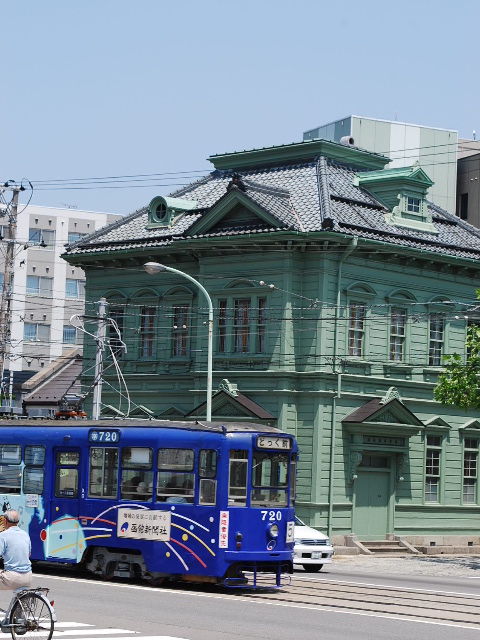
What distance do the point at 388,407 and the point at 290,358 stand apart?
11.7ft

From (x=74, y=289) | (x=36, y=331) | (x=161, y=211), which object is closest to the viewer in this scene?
(x=161, y=211)

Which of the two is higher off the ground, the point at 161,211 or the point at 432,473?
the point at 161,211

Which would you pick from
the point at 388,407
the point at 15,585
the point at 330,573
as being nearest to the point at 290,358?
the point at 388,407

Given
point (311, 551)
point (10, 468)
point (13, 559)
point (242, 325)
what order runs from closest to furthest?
point (13, 559) < point (10, 468) < point (311, 551) < point (242, 325)

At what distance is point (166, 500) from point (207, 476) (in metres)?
1.07

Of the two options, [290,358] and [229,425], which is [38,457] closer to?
[229,425]

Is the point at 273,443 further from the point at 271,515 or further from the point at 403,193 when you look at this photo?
the point at 403,193

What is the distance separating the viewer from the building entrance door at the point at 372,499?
40.5 meters

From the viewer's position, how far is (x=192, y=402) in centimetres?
4253

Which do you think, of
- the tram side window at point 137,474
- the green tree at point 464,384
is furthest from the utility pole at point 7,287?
the tram side window at point 137,474

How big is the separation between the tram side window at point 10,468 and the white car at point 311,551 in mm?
7224

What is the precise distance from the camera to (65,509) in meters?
25.7

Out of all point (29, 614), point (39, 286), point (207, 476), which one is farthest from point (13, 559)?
point (39, 286)

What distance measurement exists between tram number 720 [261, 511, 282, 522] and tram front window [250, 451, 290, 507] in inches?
5.8
